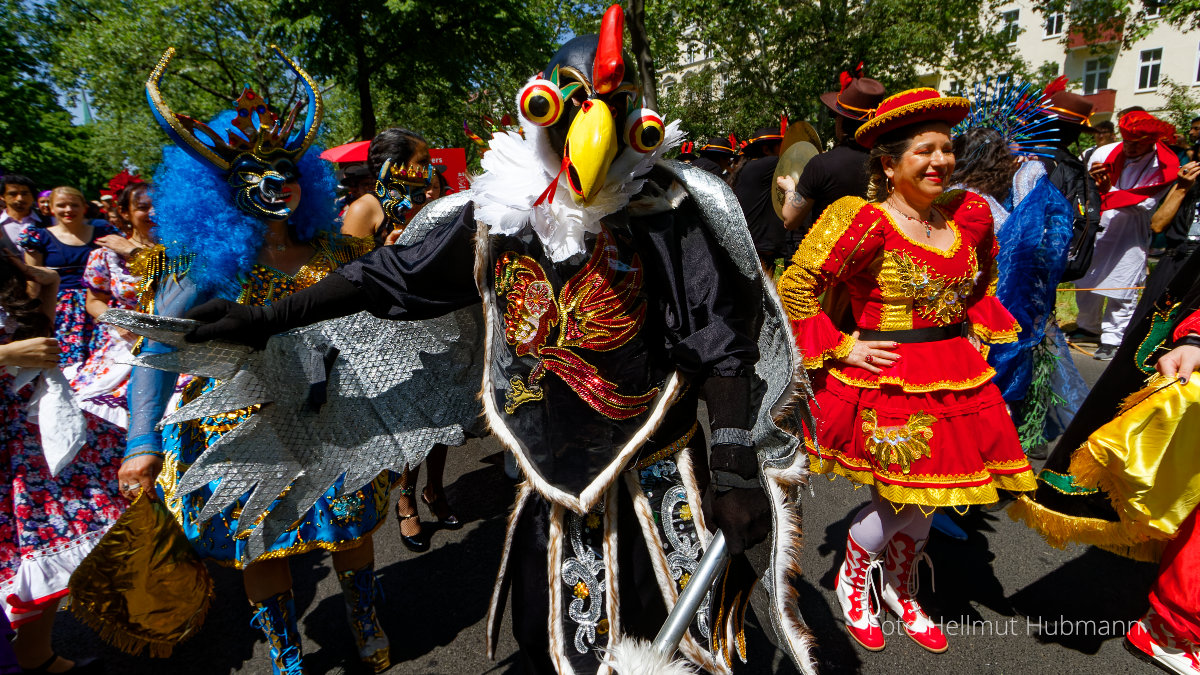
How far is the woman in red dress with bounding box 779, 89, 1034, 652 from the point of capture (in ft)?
7.73

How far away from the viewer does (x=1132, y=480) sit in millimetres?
2168

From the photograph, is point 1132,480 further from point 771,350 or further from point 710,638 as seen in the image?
point 710,638

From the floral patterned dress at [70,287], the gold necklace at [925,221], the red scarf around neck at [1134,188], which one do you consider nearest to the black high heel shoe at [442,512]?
the floral patterned dress at [70,287]

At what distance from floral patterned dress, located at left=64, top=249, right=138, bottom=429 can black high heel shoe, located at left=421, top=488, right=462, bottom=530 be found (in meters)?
1.64

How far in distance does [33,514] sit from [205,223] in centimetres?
123

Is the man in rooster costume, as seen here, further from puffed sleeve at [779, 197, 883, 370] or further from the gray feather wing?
puffed sleeve at [779, 197, 883, 370]

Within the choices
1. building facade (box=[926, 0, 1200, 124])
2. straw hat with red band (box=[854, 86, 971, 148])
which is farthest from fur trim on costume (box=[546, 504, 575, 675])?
building facade (box=[926, 0, 1200, 124])

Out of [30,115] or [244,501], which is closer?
[244,501]

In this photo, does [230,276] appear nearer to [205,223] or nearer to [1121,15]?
[205,223]

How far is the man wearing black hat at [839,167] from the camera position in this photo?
367cm

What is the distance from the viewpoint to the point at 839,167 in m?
3.67

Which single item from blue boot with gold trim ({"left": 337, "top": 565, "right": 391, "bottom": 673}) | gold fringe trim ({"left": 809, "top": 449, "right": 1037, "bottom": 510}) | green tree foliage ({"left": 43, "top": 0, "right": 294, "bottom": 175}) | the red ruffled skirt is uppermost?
green tree foliage ({"left": 43, "top": 0, "right": 294, "bottom": 175})

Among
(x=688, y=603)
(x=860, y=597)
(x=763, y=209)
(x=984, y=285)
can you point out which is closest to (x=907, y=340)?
(x=984, y=285)

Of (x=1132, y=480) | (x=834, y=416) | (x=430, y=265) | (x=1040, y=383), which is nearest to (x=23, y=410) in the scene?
(x=430, y=265)
